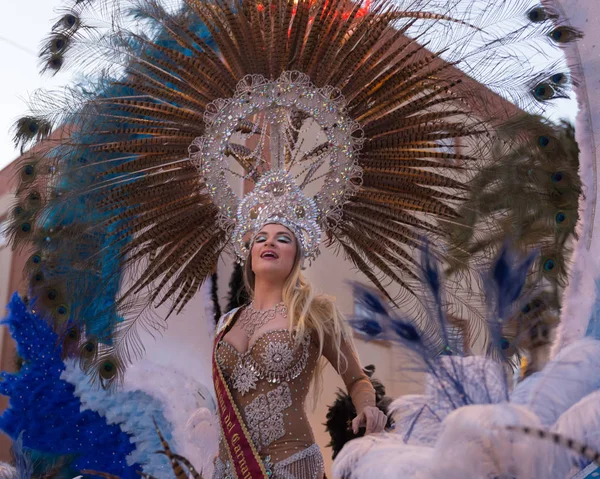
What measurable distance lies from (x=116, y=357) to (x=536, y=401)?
2.51 meters

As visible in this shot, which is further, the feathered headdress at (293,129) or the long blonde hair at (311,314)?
the feathered headdress at (293,129)

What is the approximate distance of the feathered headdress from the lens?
11.2 feet

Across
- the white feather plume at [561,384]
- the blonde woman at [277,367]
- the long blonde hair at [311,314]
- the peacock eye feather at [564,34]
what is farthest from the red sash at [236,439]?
the peacock eye feather at [564,34]

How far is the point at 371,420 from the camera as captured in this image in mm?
2707

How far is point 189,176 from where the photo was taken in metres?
3.59

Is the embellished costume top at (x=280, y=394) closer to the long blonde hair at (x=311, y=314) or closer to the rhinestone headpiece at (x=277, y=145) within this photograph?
the long blonde hair at (x=311, y=314)

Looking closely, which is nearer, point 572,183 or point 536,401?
point 536,401

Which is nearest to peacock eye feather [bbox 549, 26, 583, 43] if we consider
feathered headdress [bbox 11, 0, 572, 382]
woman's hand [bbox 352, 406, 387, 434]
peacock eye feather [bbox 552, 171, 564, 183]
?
feathered headdress [bbox 11, 0, 572, 382]

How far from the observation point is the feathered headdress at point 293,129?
11.2 ft

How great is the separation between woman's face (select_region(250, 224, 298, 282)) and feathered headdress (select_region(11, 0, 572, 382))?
0.07m

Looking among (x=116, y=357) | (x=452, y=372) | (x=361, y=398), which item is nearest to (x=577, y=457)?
(x=452, y=372)

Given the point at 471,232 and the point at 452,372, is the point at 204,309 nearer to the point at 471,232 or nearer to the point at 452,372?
the point at 471,232

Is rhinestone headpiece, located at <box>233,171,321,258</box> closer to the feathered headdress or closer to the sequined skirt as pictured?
the feathered headdress

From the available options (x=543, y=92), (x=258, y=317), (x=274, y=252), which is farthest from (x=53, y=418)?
(x=543, y=92)
